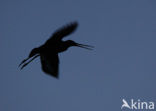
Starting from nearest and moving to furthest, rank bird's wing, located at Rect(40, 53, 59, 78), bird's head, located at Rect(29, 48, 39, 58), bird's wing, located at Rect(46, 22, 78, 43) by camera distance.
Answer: bird's wing, located at Rect(46, 22, 78, 43) < bird's wing, located at Rect(40, 53, 59, 78) < bird's head, located at Rect(29, 48, 39, 58)

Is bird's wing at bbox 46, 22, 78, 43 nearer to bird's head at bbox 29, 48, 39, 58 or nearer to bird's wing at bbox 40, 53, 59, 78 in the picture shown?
bird's wing at bbox 40, 53, 59, 78

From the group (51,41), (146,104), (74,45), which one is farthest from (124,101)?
(51,41)

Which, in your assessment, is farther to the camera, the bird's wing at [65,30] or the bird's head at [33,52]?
the bird's head at [33,52]

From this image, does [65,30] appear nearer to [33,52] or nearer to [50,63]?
[50,63]

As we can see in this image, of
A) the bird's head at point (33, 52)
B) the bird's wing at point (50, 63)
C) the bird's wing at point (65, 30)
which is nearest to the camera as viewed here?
the bird's wing at point (65, 30)

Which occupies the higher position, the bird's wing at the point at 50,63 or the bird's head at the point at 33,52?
the bird's head at the point at 33,52

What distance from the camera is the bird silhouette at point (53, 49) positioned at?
11852 millimetres

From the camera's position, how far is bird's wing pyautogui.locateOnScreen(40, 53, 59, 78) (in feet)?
39.6

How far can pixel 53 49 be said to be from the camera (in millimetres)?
12375

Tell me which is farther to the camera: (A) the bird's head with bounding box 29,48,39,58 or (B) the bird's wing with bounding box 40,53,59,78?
(A) the bird's head with bounding box 29,48,39,58

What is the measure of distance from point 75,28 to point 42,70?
5.26 ft

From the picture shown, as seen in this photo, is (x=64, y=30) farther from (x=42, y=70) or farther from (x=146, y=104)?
(x=146, y=104)

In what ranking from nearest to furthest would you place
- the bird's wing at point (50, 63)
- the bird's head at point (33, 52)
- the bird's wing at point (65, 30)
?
the bird's wing at point (65, 30)
the bird's wing at point (50, 63)
the bird's head at point (33, 52)

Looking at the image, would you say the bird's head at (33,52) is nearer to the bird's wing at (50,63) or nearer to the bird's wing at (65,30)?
the bird's wing at (50,63)
